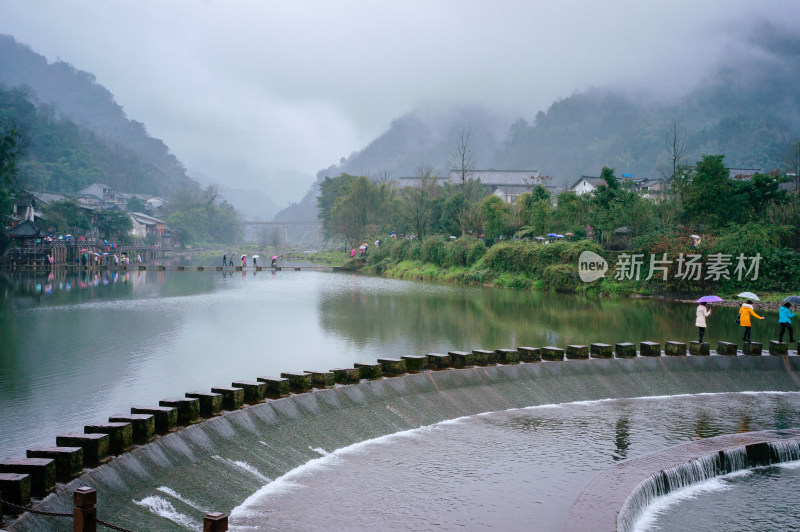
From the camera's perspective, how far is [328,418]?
12.7 metres

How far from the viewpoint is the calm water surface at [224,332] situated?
16.1 metres

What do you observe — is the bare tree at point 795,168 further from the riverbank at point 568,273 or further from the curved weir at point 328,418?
the curved weir at point 328,418

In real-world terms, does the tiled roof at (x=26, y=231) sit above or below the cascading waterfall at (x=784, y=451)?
above

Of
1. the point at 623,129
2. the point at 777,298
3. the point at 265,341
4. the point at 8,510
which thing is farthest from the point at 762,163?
the point at 8,510

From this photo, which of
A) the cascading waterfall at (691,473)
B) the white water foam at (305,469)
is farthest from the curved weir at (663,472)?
the white water foam at (305,469)

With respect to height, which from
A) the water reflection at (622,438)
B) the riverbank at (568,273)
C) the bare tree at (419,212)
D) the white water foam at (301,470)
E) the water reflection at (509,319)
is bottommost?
the white water foam at (301,470)

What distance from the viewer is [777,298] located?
115 ft

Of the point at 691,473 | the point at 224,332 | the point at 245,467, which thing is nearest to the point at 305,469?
the point at 245,467

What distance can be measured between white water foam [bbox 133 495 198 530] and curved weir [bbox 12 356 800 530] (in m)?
0.02

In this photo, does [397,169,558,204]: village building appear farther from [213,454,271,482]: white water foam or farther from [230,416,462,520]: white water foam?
[213,454,271,482]: white water foam

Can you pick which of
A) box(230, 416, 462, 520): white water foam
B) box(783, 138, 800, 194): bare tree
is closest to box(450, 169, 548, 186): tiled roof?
box(783, 138, 800, 194): bare tree

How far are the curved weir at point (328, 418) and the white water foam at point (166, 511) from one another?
0.7 inches

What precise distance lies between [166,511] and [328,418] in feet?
14.4

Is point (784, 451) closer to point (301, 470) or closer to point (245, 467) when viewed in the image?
point (301, 470)
